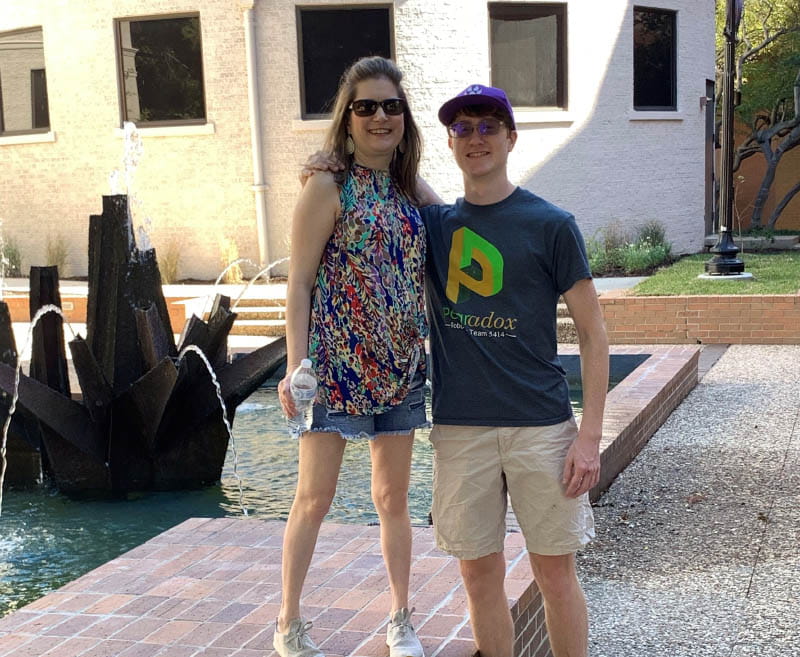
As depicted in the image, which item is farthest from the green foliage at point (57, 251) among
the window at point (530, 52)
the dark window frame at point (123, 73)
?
the window at point (530, 52)

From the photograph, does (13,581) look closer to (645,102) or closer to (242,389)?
(242,389)

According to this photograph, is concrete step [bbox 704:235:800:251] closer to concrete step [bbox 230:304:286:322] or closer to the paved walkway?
concrete step [bbox 230:304:286:322]

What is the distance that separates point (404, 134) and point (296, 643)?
157cm

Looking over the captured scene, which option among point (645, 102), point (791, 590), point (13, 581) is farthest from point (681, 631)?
point (645, 102)

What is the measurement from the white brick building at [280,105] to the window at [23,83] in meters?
0.03

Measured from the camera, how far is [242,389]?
6383 mm

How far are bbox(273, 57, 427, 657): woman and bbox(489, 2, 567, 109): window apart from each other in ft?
43.0

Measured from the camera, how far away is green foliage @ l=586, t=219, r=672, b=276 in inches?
572

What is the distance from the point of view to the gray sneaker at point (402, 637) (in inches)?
124

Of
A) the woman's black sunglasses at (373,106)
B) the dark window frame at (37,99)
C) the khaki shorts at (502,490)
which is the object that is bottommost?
the khaki shorts at (502,490)

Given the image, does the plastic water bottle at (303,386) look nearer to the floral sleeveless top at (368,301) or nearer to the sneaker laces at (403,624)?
the floral sleeveless top at (368,301)

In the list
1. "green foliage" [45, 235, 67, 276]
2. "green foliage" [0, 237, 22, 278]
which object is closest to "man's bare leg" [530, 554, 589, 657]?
"green foliage" [45, 235, 67, 276]

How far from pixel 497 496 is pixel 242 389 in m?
3.54

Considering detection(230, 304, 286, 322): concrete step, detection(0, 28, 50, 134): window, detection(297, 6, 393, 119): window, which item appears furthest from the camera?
detection(0, 28, 50, 134): window
